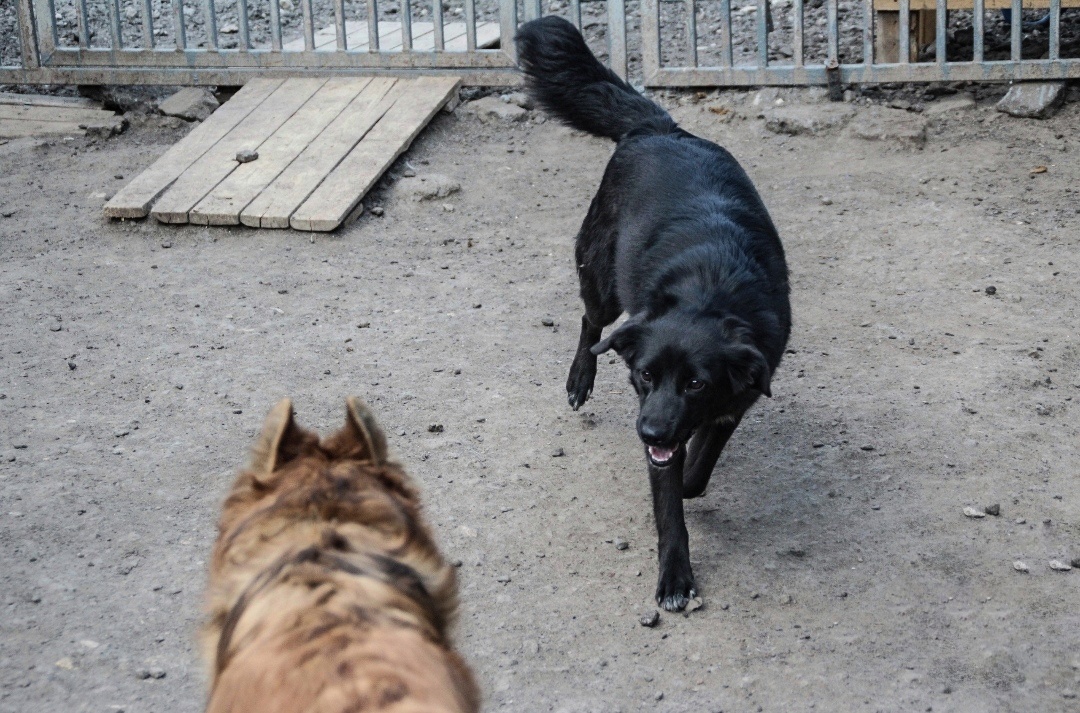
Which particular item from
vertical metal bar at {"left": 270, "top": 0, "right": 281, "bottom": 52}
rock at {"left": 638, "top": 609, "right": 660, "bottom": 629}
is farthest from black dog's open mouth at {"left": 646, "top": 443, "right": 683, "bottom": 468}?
vertical metal bar at {"left": 270, "top": 0, "right": 281, "bottom": 52}

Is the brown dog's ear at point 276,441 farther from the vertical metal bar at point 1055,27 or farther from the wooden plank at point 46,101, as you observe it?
the wooden plank at point 46,101

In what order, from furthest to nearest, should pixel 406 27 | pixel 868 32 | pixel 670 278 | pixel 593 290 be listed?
1. pixel 406 27
2. pixel 868 32
3. pixel 593 290
4. pixel 670 278

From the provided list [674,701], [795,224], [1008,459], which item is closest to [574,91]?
[795,224]

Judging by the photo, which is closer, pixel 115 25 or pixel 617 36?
pixel 617 36

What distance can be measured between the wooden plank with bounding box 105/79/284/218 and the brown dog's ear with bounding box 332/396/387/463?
490 centimetres

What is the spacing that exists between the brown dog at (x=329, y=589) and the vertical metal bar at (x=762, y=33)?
231 inches

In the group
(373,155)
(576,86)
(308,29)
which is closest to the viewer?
(576,86)

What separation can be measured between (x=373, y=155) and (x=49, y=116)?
273 cm

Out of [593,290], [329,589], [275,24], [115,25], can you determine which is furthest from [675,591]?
[115,25]

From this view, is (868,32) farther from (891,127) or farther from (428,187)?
(428,187)

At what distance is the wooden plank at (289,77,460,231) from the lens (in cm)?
658

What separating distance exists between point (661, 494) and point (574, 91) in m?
2.05

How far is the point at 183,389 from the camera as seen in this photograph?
201 inches

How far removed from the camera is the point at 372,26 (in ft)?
26.4
